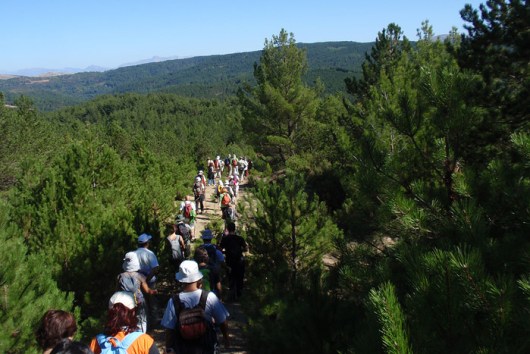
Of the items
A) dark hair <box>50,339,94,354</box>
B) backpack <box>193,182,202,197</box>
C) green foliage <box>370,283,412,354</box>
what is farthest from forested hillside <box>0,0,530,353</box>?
backpack <box>193,182,202,197</box>

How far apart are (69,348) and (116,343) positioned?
14.6 inches

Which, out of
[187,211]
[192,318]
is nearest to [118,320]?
[192,318]

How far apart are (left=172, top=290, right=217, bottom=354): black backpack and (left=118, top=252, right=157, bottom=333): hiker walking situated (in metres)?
1.30

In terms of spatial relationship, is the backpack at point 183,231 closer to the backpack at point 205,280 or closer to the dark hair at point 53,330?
the backpack at point 205,280

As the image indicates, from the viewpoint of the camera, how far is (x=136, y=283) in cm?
471

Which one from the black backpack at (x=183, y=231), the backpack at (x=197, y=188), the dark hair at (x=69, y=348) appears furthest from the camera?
the backpack at (x=197, y=188)

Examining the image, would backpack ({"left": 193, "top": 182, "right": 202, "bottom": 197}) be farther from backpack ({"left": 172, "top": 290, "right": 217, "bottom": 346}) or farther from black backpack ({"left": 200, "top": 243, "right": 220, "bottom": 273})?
backpack ({"left": 172, "top": 290, "right": 217, "bottom": 346})

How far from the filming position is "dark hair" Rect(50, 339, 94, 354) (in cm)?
245

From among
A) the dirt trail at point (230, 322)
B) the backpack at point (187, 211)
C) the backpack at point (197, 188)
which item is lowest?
the backpack at point (197, 188)

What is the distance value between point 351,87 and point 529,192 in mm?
16967

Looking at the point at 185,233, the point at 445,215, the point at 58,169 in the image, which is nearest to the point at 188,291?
the point at 445,215

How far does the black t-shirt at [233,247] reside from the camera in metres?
6.64

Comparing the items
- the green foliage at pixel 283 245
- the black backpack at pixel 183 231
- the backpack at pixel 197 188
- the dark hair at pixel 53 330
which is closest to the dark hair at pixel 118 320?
the dark hair at pixel 53 330

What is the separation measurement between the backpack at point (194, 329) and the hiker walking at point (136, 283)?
4.33ft
